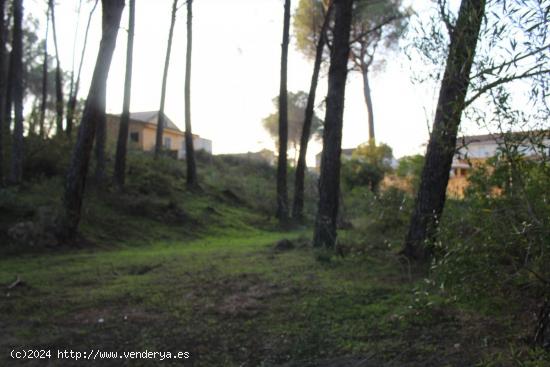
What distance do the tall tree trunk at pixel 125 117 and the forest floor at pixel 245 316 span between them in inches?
325

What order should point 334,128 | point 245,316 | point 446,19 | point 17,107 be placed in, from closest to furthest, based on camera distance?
point 446,19
point 245,316
point 334,128
point 17,107

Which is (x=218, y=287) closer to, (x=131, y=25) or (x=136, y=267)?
(x=136, y=267)

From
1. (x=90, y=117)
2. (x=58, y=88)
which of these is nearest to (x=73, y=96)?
(x=58, y=88)

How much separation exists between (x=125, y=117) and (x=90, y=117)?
277 inches

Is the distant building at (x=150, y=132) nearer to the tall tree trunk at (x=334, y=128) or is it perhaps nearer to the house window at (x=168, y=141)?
the house window at (x=168, y=141)

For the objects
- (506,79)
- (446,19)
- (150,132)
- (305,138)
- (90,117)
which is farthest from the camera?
(150,132)

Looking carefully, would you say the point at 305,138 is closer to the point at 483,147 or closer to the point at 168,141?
the point at 483,147

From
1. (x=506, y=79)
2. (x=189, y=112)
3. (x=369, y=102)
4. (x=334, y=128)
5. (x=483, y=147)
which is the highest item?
(x=369, y=102)

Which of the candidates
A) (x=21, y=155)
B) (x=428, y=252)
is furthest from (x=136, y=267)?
(x=21, y=155)

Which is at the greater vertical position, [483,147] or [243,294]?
[483,147]

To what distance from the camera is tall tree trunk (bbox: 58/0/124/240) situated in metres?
9.89

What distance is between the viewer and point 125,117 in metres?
16.7

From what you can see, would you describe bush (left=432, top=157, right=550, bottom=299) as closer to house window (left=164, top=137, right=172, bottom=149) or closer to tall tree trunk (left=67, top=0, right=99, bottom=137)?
tall tree trunk (left=67, top=0, right=99, bottom=137)

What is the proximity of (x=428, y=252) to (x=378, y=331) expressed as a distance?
2.47 meters
